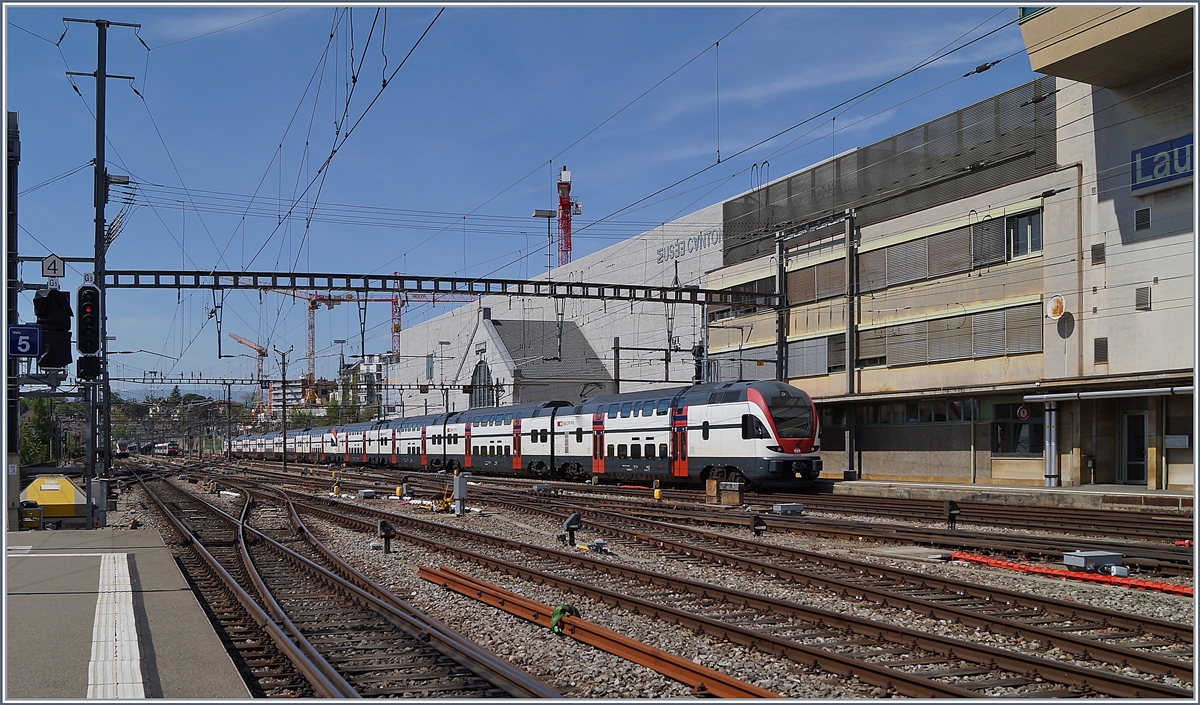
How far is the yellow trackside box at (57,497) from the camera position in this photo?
2212 centimetres

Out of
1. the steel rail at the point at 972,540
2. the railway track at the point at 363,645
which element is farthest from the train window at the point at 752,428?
the railway track at the point at 363,645

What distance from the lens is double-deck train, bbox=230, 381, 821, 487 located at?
2731 centimetres

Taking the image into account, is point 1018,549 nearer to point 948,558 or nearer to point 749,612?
point 948,558

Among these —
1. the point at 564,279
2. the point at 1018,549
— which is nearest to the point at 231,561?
the point at 1018,549

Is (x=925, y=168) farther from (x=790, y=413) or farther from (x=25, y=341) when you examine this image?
(x=25, y=341)

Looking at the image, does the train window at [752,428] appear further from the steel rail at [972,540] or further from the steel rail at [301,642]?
the steel rail at [301,642]

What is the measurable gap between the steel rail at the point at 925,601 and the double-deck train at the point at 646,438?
1085 centimetres

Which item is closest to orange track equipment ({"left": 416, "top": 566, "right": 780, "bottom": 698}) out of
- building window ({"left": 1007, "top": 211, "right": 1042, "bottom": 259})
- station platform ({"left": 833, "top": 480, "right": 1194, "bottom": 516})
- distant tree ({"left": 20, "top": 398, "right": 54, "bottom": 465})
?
station platform ({"left": 833, "top": 480, "right": 1194, "bottom": 516})

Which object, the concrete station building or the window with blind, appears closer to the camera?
the concrete station building

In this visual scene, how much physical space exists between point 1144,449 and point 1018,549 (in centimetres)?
1570

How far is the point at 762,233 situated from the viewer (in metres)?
45.1

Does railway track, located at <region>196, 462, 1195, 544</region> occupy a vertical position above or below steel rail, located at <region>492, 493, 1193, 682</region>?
below

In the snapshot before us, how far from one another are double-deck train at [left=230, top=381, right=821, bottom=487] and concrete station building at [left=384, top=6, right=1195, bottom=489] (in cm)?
772

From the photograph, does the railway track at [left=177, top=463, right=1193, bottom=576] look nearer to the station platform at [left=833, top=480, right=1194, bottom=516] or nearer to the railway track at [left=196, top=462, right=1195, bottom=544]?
the railway track at [left=196, top=462, right=1195, bottom=544]
